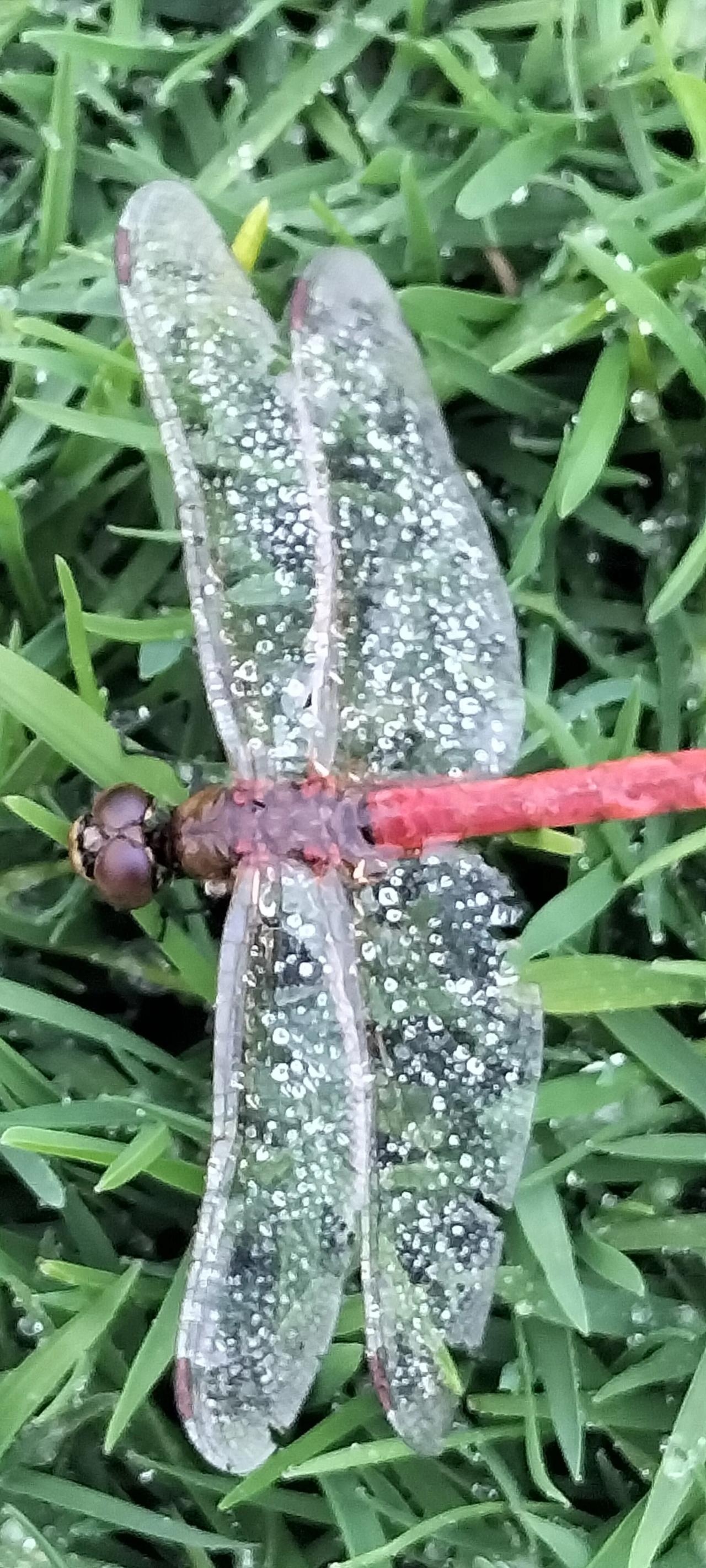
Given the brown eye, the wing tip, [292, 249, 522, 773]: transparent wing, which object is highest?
the wing tip

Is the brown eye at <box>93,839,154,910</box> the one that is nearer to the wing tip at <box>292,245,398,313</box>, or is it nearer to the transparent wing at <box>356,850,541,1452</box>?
the transparent wing at <box>356,850,541,1452</box>

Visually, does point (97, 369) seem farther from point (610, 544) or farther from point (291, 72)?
point (610, 544)

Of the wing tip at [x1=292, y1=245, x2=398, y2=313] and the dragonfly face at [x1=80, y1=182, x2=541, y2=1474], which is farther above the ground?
the wing tip at [x1=292, y1=245, x2=398, y2=313]

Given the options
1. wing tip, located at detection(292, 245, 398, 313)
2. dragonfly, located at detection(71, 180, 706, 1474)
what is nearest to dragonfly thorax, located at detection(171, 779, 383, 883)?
dragonfly, located at detection(71, 180, 706, 1474)

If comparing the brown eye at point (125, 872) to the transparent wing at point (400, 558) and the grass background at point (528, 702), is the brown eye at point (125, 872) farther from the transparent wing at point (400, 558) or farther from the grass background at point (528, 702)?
the transparent wing at point (400, 558)

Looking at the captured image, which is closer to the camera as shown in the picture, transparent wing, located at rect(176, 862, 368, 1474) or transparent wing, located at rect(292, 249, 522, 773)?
transparent wing, located at rect(176, 862, 368, 1474)

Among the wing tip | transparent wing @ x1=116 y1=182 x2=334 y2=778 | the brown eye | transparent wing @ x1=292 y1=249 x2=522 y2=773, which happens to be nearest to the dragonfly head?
the brown eye

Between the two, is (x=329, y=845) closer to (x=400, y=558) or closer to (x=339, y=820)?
(x=339, y=820)
